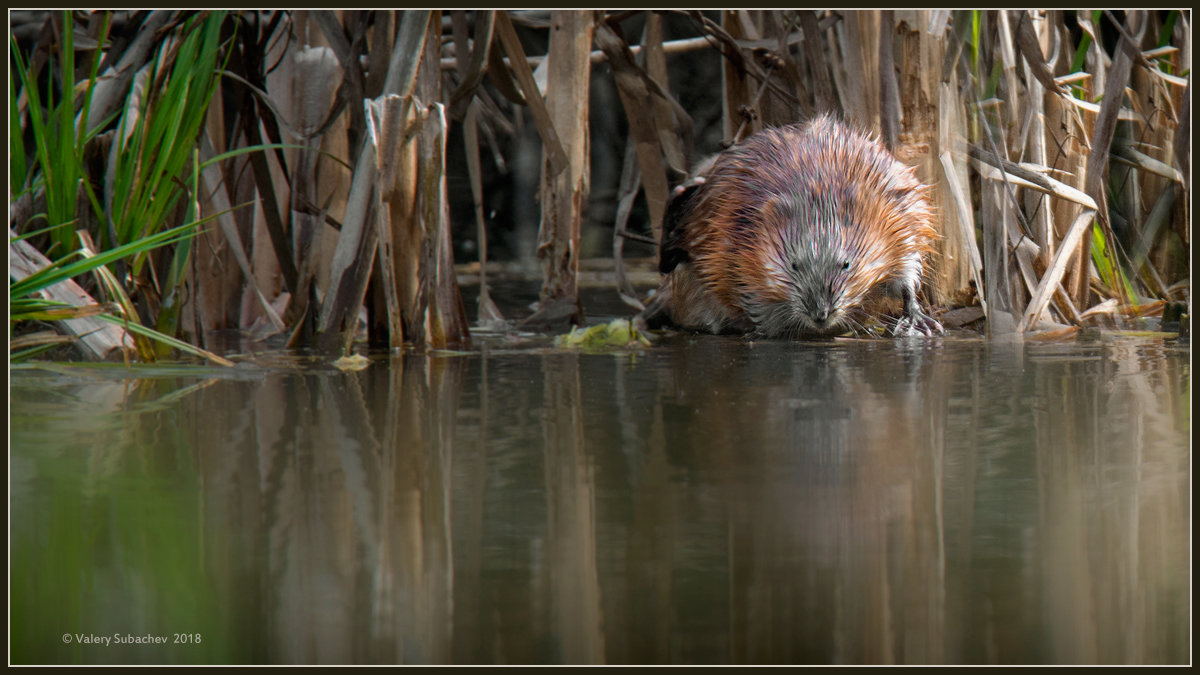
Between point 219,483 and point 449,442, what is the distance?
1.66 ft

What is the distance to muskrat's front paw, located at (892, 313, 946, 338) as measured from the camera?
4070 mm

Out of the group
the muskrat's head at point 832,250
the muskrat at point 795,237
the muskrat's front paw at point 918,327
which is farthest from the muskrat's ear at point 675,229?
the muskrat's front paw at point 918,327

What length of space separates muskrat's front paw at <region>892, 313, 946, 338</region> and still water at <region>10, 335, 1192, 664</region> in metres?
0.95

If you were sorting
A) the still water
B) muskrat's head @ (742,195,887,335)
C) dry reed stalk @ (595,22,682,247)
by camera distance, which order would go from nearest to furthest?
the still water
muskrat's head @ (742,195,887,335)
dry reed stalk @ (595,22,682,247)

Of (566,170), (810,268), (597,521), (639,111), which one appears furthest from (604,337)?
(597,521)

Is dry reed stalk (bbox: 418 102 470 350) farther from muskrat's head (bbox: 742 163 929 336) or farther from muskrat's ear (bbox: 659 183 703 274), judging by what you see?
muskrat's head (bbox: 742 163 929 336)

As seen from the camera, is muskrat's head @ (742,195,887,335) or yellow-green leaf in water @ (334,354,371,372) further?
muskrat's head @ (742,195,887,335)

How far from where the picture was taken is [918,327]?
4121 millimetres

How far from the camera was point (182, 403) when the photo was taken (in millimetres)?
2832

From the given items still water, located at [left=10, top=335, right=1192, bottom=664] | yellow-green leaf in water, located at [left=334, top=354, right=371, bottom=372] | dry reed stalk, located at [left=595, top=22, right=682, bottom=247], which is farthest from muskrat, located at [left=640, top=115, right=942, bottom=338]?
yellow-green leaf in water, located at [left=334, top=354, right=371, bottom=372]

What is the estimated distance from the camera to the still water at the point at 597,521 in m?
1.58

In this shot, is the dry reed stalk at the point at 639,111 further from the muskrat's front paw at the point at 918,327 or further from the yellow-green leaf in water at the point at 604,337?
the muskrat's front paw at the point at 918,327

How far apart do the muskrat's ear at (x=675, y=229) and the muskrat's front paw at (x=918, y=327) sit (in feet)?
2.73

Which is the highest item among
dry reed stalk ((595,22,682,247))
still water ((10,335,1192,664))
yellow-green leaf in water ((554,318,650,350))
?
dry reed stalk ((595,22,682,247))
